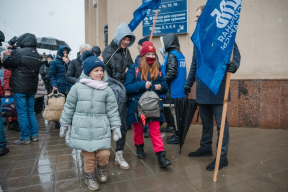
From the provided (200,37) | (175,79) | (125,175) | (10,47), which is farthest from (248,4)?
(10,47)

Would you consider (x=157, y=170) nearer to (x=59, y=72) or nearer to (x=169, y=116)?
(x=169, y=116)

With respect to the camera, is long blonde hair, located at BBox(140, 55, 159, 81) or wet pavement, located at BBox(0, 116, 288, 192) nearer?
wet pavement, located at BBox(0, 116, 288, 192)

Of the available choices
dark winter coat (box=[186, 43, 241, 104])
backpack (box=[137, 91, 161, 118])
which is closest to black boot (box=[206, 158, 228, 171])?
dark winter coat (box=[186, 43, 241, 104])

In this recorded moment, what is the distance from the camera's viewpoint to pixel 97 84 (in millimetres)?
2621

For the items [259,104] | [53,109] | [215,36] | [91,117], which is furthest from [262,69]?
[53,109]

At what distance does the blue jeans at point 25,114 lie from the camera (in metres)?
4.43

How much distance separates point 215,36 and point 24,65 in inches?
144

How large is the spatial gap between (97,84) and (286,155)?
10.2ft

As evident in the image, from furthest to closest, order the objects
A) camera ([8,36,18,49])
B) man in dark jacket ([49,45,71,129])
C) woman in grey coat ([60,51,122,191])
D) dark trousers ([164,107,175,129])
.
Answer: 1. man in dark jacket ([49,45,71,129])
2. dark trousers ([164,107,175,129])
3. camera ([8,36,18,49])
4. woman in grey coat ([60,51,122,191])

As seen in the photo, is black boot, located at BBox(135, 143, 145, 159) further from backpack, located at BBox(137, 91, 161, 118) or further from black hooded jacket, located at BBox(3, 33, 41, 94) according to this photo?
black hooded jacket, located at BBox(3, 33, 41, 94)

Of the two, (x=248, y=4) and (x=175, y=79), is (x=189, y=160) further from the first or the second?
(x=248, y=4)

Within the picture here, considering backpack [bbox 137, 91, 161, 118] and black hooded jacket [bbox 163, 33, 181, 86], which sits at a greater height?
black hooded jacket [bbox 163, 33, 181, 86]

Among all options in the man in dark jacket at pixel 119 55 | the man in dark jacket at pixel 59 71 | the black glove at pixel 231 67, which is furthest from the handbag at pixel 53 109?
the black glove at pixel 231 67

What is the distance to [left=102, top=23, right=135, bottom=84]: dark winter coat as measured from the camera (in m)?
3.57
